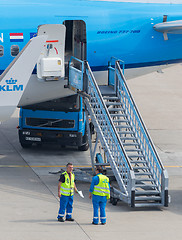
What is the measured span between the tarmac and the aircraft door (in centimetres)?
374

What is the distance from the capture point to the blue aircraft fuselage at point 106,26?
23.7m

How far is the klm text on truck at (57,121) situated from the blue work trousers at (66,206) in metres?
7.49

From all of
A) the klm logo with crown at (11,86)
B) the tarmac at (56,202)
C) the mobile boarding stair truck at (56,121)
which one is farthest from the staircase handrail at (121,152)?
the mobile boarding stair truck at (56,121)

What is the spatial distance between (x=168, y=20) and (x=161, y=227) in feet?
36.5

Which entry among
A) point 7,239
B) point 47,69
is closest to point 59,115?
point 47,69

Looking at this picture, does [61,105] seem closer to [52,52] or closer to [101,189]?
[52,52]

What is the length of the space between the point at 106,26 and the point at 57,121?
4.37m

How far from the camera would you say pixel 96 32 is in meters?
24.6

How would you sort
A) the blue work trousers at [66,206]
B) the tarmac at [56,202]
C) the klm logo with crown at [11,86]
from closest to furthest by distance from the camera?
the tarmac at [56,202], the blue work trousers at [66,206], the klm logo with crown at [11,86]

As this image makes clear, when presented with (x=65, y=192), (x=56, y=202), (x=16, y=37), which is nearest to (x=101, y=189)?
(x=65, y=192)

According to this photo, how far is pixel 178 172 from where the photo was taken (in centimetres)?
2383

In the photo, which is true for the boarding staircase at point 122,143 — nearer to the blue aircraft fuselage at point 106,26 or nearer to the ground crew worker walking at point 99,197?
the blue aircraft fuselage at point 106,26

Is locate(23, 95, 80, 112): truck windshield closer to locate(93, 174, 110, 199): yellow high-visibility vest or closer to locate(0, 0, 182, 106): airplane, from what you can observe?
locate(0, 0, 182, 106): airplane

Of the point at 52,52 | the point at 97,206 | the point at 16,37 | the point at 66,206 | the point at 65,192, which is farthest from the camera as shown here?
the point at 16,37
